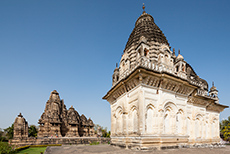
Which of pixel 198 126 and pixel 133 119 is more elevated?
pixel 133 119

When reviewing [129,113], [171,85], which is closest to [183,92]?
[171,85]

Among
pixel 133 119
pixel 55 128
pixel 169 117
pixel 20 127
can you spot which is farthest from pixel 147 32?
pixel 20 127

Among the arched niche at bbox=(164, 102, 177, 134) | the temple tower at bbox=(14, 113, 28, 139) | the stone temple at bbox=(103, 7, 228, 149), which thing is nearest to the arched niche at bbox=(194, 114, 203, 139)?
the stone temple at bbox=(103, 7, 228, 149)

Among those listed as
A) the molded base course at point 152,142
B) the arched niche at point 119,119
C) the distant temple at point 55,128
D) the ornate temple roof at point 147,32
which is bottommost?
the distant temple at point 55,128

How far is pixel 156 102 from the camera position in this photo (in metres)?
11.0

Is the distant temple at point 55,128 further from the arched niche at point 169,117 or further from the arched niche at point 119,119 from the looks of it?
the arched niche at point 169,117

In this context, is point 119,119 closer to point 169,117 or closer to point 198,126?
point 169,117

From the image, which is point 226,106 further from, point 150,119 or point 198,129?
point 150,119

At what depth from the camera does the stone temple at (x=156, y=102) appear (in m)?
10.4

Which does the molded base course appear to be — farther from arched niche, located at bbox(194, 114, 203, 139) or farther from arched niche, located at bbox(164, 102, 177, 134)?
arched niche, located at bbox(194, 114, 203, 139)

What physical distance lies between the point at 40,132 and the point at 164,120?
1031 inches

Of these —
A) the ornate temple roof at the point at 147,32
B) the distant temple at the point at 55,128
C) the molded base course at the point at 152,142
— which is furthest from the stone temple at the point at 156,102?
the distant temple at the point at 55,128

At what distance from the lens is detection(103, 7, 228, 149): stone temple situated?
1038 centimetres

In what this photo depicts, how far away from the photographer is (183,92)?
42.4ft
